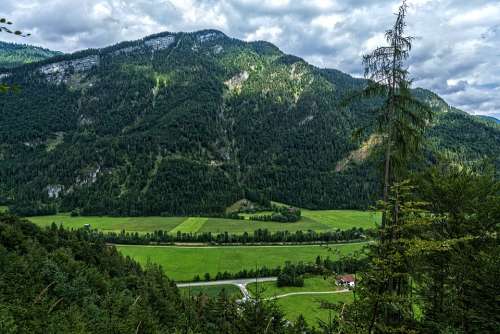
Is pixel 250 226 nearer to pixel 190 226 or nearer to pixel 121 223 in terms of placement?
pixel 190 226

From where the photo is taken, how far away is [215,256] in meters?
125

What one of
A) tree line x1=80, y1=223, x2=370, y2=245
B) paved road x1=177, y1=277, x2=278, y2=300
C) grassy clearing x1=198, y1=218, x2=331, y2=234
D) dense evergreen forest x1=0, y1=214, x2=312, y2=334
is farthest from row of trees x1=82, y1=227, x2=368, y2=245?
dense evergreen forest x1=0, y1=214, x2=312, y2=334

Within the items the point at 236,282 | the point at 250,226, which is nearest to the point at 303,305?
the point at 236,282

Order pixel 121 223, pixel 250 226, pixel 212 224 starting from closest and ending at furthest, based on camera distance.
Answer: pixel 250 226 < pixel 212 224 < pixel 121 223

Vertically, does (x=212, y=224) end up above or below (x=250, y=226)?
below

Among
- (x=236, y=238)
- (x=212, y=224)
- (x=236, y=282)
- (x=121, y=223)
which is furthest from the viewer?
(x=121, y=223)

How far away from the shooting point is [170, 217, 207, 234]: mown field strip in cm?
16414

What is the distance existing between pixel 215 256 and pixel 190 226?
5292cm

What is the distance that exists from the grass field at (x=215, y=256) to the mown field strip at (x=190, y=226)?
26795mm

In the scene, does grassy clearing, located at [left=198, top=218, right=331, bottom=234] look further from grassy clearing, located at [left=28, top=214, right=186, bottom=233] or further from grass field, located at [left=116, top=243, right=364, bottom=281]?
grass field, located at [left=116, top=243, right=364, bottom=281]

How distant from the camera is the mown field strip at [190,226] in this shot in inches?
6462

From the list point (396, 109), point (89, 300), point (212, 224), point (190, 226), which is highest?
point (396, 109)

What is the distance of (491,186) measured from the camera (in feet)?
75.0

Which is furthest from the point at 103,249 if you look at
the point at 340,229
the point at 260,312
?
the point at 340,229
